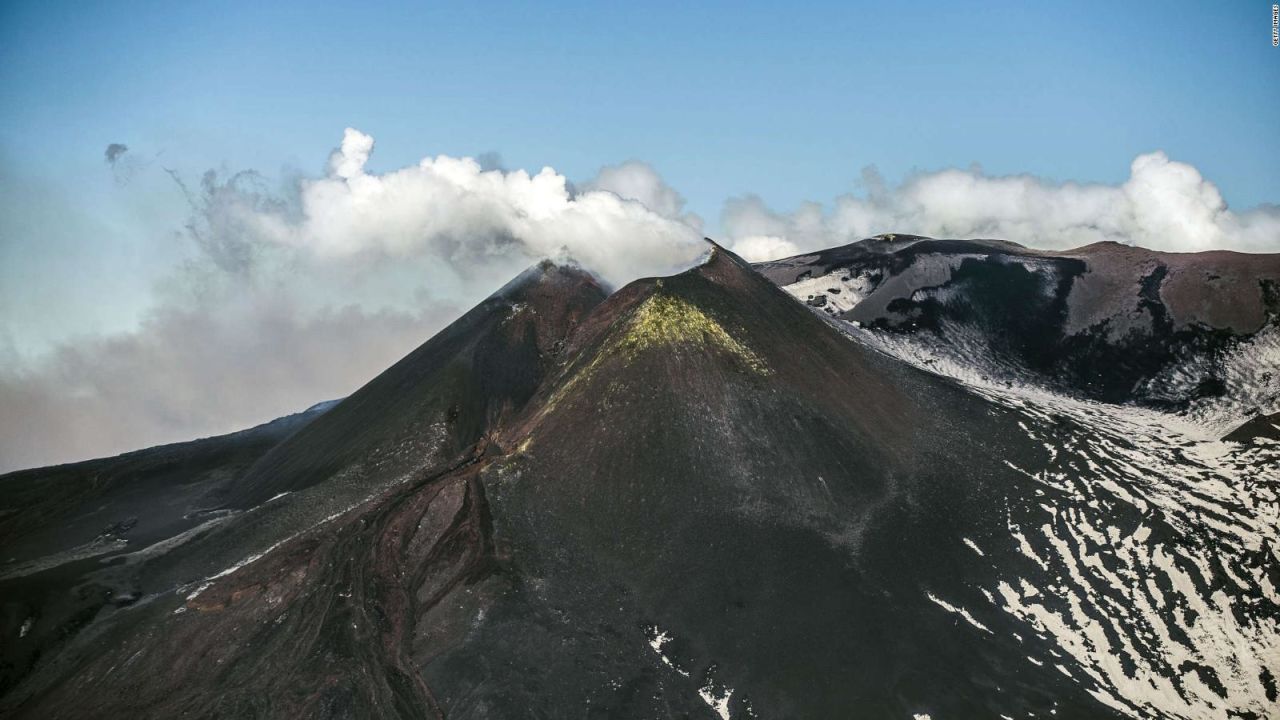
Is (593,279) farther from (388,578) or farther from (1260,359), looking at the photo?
(1260,359)

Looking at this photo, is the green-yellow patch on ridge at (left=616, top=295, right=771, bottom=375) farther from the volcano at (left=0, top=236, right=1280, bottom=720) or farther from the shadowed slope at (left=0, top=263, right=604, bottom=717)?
the shadowed slope at (left=0, top=263, right=604, bottom=717)

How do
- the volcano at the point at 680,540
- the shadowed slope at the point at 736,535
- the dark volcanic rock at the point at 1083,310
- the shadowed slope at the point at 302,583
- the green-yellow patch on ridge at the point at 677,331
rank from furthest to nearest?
the dark volcanic rock at the point at 1083,310, the green-yellow patch on ridge at the point at 677,331, the volcano at the point at 680,540, the shadowed slope at the point at 736,535, the shadowed slope at the point at 302,583

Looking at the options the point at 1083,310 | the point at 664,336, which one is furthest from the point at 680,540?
the point at 1083,310

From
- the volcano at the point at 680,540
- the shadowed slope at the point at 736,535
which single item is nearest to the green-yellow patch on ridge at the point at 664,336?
the shadowed slope at the point at 736,535

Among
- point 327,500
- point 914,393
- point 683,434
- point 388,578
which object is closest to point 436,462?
point 327,500

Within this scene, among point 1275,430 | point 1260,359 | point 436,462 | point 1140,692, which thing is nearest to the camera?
point 1140,692

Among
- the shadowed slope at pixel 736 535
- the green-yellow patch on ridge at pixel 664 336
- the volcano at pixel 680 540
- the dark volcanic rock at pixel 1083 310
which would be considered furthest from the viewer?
the dark volcanic rock at pixel 1083 310

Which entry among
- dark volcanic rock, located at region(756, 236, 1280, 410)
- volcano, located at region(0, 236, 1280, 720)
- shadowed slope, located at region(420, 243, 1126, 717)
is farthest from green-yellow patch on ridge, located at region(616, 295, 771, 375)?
dark volcanic rock, located at region(756, 236, 1280, 410)

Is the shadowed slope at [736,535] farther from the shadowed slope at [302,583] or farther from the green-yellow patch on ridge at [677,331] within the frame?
the shadowed slope at [302,583]
